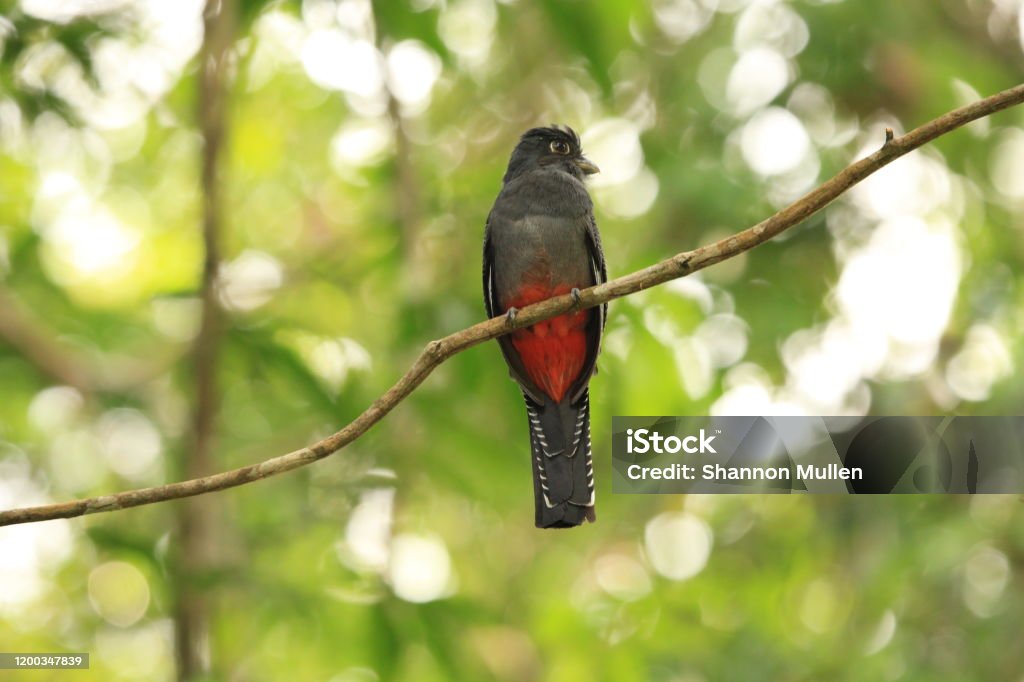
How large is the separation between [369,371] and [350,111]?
3.15 metres

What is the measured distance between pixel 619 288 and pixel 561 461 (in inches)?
46.2

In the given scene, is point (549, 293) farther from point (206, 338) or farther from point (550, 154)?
point (206, 338)

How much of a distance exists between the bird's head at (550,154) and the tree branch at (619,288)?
185 cm

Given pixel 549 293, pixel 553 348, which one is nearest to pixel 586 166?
pixel 549 293

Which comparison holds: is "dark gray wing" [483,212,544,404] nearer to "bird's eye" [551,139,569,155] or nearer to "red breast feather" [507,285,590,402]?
"red breast feather" [507,285,590,402]

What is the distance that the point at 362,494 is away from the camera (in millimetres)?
4371

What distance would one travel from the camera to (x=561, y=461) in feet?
12.5

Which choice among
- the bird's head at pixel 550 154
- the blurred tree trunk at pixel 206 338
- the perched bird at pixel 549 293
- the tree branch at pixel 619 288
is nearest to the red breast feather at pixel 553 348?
the perched bird at pixel 549 293

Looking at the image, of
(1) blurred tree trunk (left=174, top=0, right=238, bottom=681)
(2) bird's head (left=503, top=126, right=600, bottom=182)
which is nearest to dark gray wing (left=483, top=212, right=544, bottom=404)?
(2) bird's head (left=503, top=126, right=600, bottom=182)

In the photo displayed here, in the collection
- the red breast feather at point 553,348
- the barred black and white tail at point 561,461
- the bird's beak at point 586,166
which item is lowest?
the barred black and white tail at point 561,461

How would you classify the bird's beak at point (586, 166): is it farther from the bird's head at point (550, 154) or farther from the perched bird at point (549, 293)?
the perched bird at point (549, 293)

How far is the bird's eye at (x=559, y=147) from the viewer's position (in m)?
4.68

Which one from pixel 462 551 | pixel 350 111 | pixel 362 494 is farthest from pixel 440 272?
pixel 462 551

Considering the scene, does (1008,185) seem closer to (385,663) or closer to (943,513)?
(943,513)
